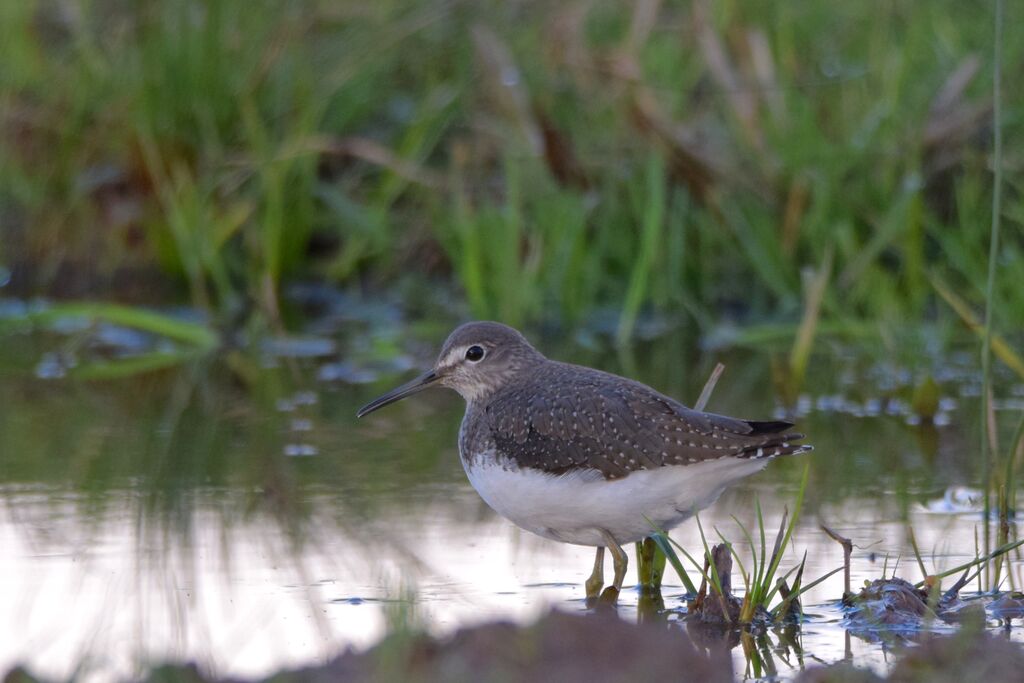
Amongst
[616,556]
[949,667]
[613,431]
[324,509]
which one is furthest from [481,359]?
[949,667]

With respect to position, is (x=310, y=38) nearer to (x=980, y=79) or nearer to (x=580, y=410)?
(x=980, y=79)

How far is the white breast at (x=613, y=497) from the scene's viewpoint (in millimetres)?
4684

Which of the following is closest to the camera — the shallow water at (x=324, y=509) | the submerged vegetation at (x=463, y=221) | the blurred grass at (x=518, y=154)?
the shallow water at (x=324, y=509)

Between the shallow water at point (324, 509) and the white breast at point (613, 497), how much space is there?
205mm

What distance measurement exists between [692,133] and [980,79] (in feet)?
5.17

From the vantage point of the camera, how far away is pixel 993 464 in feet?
17.5

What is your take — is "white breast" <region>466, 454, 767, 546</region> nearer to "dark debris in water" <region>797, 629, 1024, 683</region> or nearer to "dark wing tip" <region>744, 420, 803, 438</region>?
"dark wing tip" <region>744, 420, 803, 438</region>

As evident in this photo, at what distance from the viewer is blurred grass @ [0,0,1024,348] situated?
8164 mm

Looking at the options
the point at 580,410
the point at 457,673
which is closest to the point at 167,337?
the point at 580,410

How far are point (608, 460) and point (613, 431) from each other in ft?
0.39

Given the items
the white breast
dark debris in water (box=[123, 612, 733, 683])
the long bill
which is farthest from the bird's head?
dark debris in water (box=[123, 612, 733, 683])

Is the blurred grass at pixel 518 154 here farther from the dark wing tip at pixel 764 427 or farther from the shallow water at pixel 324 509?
the dark wing tip at pixel 764 427

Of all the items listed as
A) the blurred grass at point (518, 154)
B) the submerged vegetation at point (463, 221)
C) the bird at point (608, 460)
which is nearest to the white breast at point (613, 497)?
the bird at point (608, 460)

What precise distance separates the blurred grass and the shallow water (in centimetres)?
64
